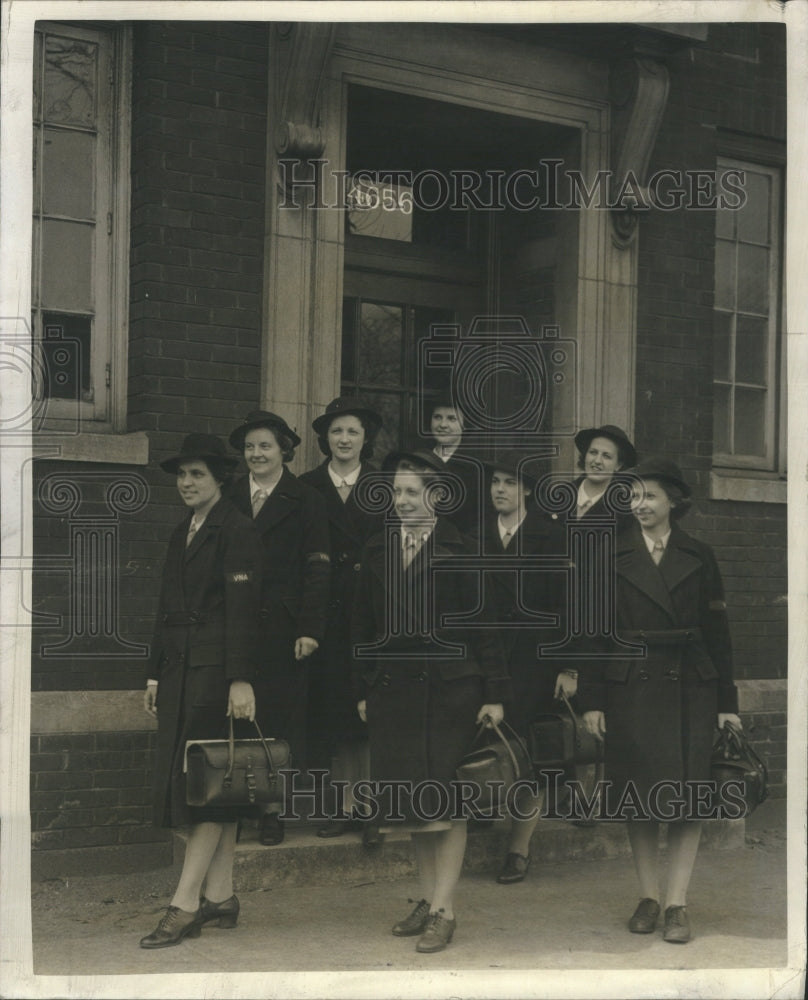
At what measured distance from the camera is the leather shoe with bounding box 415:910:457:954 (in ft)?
17.4

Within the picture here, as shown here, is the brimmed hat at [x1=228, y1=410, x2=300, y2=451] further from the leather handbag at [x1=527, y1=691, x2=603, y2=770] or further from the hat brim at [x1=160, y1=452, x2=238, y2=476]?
the leather handbag at [x1=527, y1=691, x2=603, y2=770]

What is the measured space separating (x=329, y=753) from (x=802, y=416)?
2.69 m

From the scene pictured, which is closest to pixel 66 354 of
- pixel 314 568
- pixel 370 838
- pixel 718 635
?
pixel 314 568

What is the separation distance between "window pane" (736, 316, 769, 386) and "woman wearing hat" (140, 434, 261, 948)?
3.47 metres

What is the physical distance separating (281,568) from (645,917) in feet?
7.16

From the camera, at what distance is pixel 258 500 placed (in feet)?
19.7

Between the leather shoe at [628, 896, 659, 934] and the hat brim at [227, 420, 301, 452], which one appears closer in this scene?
the leather shoe at [628, 896, 659, 934]

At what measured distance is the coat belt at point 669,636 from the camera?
567 centimetres

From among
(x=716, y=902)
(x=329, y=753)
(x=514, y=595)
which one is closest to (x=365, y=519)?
(x=514, y=595)

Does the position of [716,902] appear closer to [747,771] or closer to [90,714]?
[747,771]

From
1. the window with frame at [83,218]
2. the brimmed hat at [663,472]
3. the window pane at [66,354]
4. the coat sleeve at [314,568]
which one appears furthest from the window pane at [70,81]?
the brimmed hat at [663,472]

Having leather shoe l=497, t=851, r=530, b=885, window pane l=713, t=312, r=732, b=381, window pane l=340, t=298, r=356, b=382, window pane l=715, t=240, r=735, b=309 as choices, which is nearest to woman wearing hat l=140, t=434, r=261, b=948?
leather shoe l=497, t=851, r=530, b=885

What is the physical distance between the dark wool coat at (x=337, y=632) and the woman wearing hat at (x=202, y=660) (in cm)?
71

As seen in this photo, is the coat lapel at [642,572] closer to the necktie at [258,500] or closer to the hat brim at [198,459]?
the necktie at [258,500]
